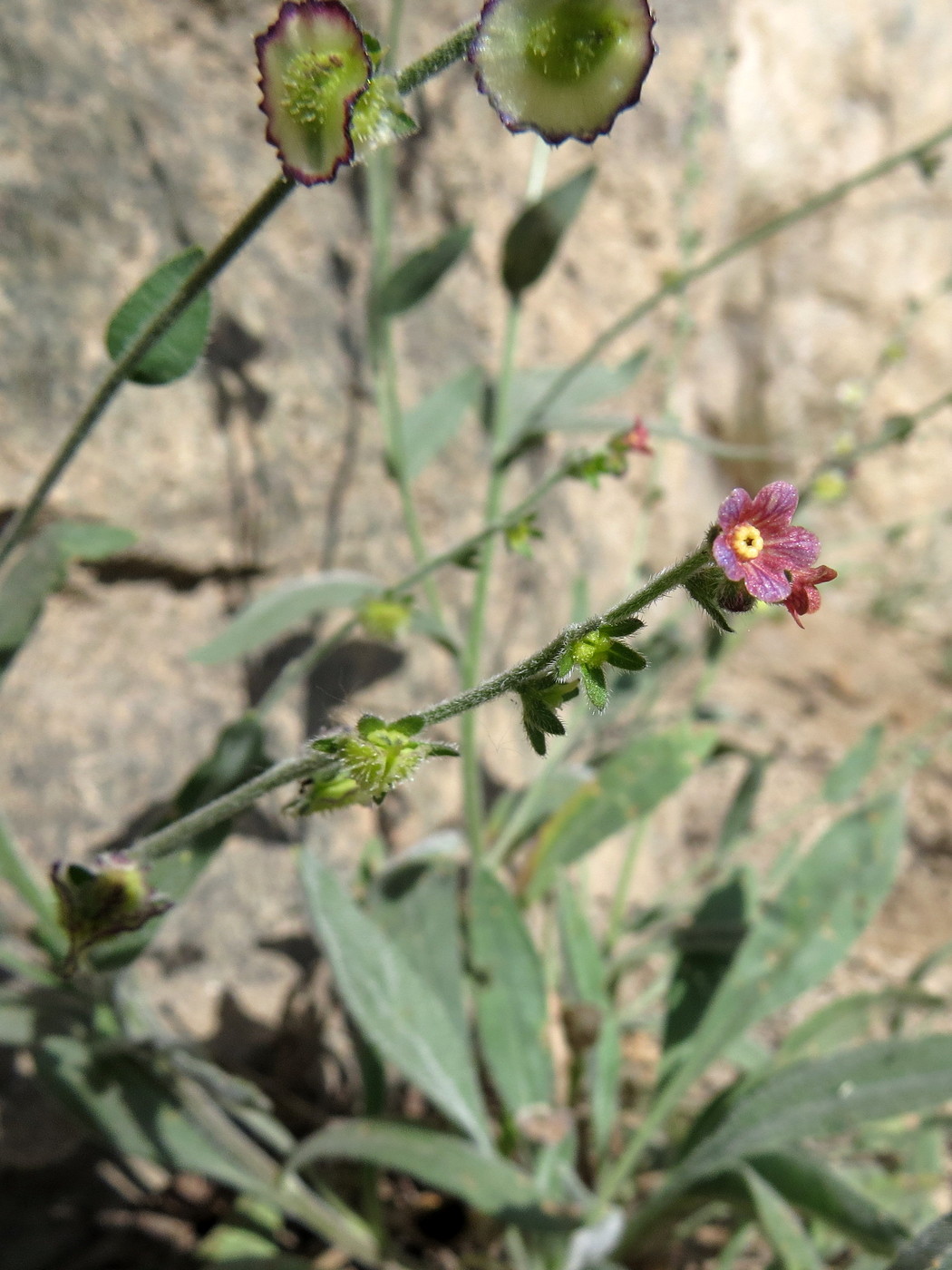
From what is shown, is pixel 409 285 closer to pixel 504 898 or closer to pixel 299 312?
pixel 299 312

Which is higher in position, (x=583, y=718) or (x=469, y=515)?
(x=469, y=515)

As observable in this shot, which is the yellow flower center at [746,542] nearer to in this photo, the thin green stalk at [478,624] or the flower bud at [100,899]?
the flower bud at [100,899]

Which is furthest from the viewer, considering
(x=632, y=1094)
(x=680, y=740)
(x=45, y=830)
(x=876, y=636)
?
(x=876, y=636)

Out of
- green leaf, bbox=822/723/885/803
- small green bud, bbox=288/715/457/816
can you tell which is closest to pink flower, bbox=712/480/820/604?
small green bud, bbox=288/715/457/816

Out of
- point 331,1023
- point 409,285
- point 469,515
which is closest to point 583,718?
point 469,515

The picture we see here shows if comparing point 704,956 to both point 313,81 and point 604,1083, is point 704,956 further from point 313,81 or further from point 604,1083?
point 313,81

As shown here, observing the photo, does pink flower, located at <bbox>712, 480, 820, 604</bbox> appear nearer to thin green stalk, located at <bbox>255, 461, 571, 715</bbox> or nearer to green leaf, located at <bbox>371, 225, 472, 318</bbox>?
thin green stalk, located at <bbox>255, 461, 571, 715</bbox>

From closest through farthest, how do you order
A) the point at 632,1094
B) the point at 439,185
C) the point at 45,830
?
the point at 45,830, the point at 632,1094, the point at 439,185
